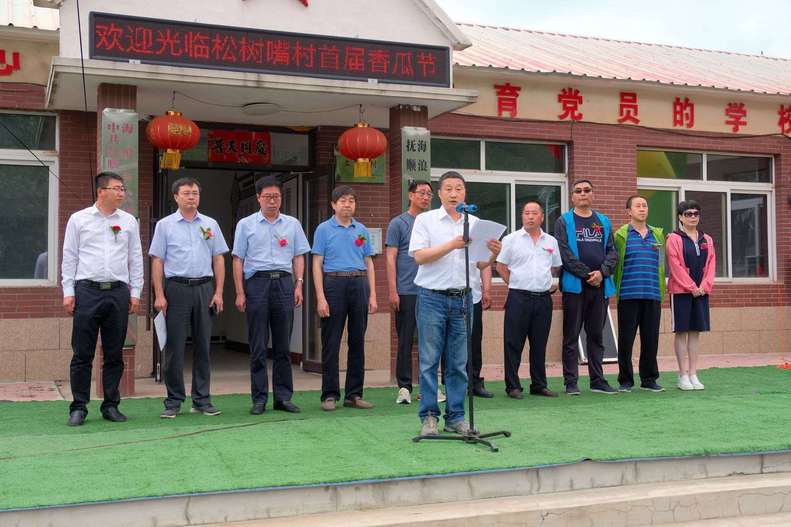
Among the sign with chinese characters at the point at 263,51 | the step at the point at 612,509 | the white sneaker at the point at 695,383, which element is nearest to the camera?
the step at the point at 612,509

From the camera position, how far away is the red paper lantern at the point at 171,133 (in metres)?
7.89

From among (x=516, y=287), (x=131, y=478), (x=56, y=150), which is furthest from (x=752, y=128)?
(x=131, y=478)

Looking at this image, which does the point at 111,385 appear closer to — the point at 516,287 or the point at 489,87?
the point at 516,287

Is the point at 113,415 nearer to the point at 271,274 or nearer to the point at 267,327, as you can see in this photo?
the point at 267,327

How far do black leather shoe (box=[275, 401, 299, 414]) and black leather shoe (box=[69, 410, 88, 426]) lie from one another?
Answer: 1413 mm

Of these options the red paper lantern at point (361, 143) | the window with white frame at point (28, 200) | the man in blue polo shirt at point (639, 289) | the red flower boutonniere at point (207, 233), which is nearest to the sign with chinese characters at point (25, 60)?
the window with white frame at point (28, 200)

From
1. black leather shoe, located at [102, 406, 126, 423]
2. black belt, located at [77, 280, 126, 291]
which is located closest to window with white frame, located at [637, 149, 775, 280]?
black belt, located at [77, 280, 126, 291]

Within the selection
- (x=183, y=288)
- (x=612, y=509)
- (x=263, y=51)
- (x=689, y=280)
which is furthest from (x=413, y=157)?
(x=612, y=509)

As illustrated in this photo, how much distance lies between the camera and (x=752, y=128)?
12062mm

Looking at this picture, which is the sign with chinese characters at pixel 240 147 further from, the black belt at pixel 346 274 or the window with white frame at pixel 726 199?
the window with white frame at pixel 726 199

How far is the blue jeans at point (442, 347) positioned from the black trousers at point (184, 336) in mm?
1900

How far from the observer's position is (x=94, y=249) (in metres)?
6.29

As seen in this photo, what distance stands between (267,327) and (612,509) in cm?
323

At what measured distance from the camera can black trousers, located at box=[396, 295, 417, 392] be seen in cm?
732
